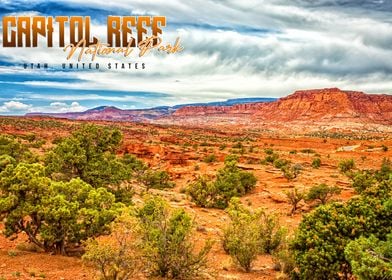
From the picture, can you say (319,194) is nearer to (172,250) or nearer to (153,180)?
(153,180)

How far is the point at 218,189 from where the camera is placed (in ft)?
100

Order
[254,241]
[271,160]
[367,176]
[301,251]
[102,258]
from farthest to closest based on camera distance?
[271,160] → [367,176] → [254,241] → [301,251] → [102,258]

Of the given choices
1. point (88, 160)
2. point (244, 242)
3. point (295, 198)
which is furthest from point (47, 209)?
point (295, 198)

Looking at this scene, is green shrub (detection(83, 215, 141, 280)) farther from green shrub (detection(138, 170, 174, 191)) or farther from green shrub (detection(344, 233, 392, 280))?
green shrub (detection(138, 170, 174, 191))

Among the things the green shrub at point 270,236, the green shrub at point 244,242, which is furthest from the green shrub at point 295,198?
the green shrub at point 244,242

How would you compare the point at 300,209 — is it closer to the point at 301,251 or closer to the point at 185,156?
the point at 301,251

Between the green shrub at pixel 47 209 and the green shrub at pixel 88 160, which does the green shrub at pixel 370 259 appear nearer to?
the green shrub at pixel 47 209

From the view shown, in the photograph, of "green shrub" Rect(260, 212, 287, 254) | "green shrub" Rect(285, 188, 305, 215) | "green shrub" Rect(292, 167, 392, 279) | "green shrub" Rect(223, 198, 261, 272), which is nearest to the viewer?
"green shrub" Rect(292, 167, 392, 279)

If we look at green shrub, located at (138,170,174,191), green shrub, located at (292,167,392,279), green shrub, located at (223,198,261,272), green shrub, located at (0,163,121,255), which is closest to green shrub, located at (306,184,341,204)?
green shrub, located at (223,198,261,272)

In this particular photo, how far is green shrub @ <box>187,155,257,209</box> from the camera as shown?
29500mm

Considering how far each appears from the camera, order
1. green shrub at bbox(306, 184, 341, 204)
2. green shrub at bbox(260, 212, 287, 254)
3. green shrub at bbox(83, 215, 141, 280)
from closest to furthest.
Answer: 1. green shrub at bbox(83, 215, 141, 280)
2. green shrub at bbox(260, 212, 287, 254)
3. green shrub at bbox(306, 184, 341, 204)

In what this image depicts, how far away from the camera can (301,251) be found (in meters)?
12.3

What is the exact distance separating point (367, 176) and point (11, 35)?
26014 millimetres

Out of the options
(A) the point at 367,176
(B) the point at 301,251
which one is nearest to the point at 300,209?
(A) the point at 367,176
